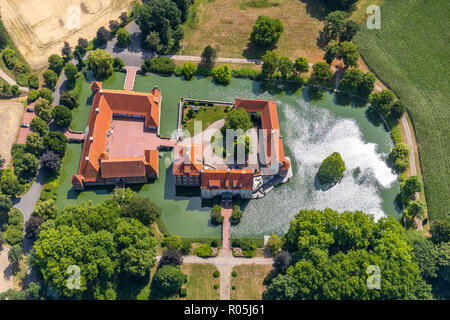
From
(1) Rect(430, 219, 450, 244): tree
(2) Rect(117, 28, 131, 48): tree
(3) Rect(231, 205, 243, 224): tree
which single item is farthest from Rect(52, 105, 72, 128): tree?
(1) Rect(430, 219, 450, 244): tree

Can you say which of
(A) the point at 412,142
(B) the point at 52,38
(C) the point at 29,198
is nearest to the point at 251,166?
(A) the point at 412,142

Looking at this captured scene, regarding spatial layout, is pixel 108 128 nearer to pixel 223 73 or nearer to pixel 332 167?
pixel 223 73

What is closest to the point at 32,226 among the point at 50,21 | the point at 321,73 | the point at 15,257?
the point at 15,257

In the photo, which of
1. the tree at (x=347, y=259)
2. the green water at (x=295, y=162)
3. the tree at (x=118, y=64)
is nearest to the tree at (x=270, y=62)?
the green water at (x=295, y=162)

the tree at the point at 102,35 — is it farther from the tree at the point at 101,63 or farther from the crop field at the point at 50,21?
the tree at the point at 101,63

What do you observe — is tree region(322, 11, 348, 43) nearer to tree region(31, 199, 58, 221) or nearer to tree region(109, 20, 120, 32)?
tree region(109, 20, 120, 32)
